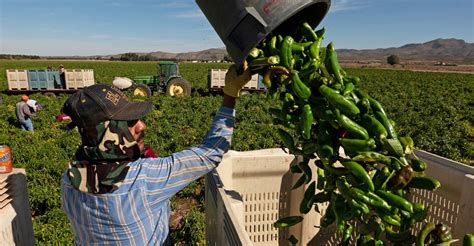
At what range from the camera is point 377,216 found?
73.7 inches

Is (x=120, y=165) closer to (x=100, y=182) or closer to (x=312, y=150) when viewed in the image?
(x=100, y=182)

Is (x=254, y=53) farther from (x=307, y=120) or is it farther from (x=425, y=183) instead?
(x=425, y=183)

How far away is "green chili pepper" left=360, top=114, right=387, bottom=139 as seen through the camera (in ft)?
5.79

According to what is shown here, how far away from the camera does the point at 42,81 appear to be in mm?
17594

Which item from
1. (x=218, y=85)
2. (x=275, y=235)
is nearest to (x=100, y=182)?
(x=275, y=235)

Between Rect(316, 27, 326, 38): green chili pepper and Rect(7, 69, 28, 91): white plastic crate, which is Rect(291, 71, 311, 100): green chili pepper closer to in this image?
Rect(316, 27, 326, 38): green chili pepper

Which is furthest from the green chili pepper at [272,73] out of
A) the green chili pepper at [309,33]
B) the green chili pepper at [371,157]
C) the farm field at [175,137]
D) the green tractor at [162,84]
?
the green tractor at [162,84]

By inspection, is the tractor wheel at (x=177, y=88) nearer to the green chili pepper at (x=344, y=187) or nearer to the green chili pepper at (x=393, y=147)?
the green chili pepper at (x=344, y=187)

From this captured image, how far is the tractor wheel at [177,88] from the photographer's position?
58.5 ft

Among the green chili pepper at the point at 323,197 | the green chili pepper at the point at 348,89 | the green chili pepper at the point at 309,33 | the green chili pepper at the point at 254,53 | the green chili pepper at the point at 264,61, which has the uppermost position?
the green chili pepper at the point at 309,33

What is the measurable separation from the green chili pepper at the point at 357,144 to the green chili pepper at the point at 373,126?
0.07m

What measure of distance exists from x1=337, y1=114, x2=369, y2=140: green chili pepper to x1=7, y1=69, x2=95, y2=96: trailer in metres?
18.2

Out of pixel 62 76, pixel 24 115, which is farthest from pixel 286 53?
pixel 62 76

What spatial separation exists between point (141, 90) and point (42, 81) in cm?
492
